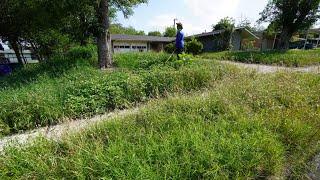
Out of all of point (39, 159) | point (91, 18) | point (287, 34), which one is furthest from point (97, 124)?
point (287, 34)

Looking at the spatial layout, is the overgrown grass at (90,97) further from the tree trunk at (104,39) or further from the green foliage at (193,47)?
the green foliage at (193,47)

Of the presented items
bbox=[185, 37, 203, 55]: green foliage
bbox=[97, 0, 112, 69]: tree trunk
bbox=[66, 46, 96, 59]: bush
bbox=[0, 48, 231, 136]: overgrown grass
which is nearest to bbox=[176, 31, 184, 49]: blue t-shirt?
bbox=[0, 48, 231, 136]: overgrown grass

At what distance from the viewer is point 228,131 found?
386 centimetres

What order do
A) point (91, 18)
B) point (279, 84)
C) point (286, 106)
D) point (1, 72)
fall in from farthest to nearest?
point (1, 72) < point (91, 18) < point (279, 84) < point (286, 106)

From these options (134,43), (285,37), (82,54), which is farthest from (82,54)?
(134,43)

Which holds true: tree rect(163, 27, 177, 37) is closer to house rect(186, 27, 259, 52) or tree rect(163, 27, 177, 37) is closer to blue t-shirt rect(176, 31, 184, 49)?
house rect(186, 27, 259, 52)

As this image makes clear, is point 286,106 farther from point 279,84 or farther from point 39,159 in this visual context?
point 39,159

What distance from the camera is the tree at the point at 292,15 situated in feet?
76.9

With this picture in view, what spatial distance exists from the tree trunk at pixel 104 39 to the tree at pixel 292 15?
17811 mm

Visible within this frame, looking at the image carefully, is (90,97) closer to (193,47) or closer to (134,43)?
(193,47)

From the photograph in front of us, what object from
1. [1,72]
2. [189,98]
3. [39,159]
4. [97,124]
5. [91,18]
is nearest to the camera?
[39,159]

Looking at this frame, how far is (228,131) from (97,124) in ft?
7.01

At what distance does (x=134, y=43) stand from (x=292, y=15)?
22.6m

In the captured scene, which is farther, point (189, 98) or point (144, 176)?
point (189, 98)
